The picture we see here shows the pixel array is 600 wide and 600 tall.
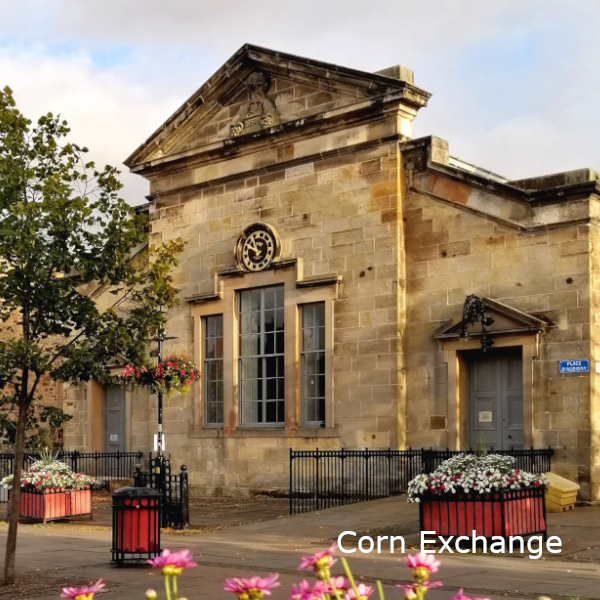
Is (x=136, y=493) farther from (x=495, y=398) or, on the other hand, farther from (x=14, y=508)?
(x=495, y=398)

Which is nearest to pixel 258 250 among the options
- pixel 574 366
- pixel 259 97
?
pixel 259 97

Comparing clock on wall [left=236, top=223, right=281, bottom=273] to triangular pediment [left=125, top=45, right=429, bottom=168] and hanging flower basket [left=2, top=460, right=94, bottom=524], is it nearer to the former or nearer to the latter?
triangular pediment [left=125, top=45, right=429, bottom=168]

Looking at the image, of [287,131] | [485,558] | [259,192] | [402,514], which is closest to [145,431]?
[259,192]

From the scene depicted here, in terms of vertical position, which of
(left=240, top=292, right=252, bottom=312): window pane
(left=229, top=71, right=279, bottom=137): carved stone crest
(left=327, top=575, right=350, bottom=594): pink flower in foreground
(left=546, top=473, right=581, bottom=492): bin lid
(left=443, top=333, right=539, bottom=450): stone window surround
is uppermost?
(left=229, top=71, right=279, bottom=137): carved stone crest

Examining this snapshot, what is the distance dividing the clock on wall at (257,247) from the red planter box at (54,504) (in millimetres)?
6503

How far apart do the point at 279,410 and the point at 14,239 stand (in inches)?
448

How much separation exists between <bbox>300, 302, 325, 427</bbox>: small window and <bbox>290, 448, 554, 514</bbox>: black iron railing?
0.98m

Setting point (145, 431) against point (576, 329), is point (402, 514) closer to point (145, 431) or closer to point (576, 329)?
point (576, 329)

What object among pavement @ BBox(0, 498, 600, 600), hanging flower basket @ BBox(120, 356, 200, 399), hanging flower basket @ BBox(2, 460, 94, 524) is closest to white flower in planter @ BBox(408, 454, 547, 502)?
pavement @ BBox(0, 498, 600, 600)

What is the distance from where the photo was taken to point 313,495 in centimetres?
2022

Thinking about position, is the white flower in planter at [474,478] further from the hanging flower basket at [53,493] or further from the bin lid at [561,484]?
the hanging flower basket at [53,493]

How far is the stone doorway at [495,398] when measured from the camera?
1823cm

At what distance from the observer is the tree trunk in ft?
34.6

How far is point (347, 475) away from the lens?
1989 centimetres
